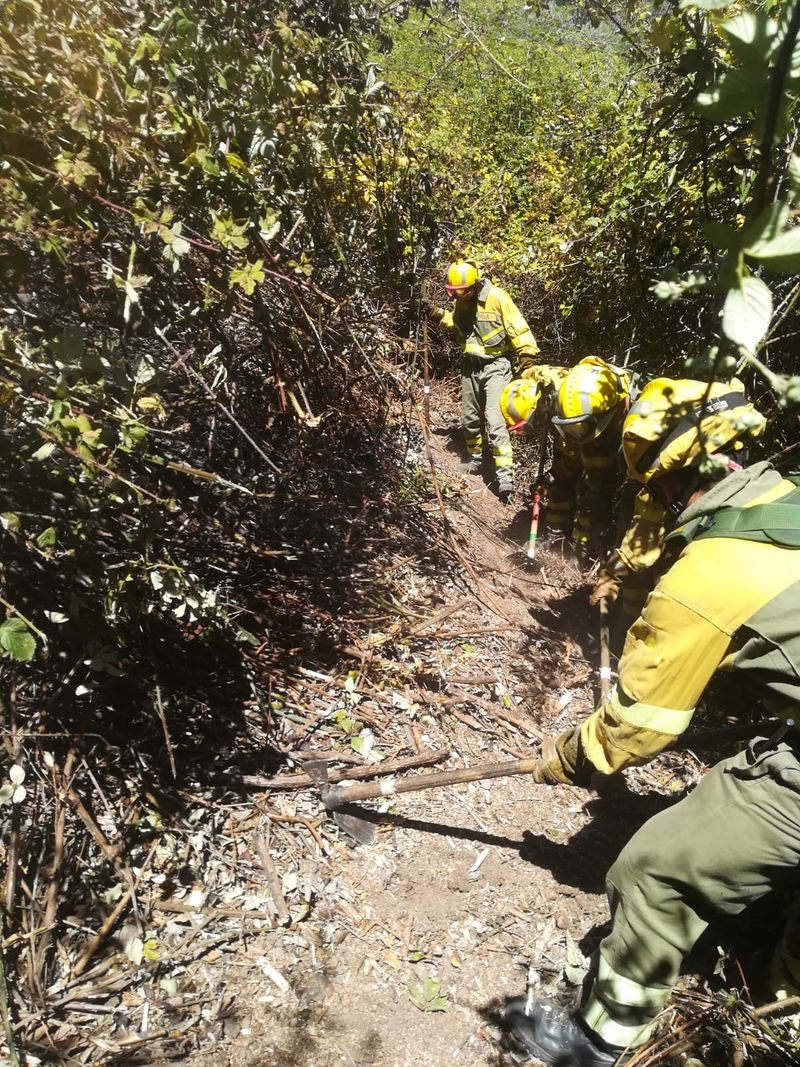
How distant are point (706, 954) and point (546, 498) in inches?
135

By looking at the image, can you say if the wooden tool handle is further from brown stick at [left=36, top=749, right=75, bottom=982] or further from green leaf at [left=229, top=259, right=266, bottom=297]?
green leaf at [left=229, top=259, right=266, bottom=297]

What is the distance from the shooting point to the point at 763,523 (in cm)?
212

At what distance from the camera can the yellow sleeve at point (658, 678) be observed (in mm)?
Result: 2178

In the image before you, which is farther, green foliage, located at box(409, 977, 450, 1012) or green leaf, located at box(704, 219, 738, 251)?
green foliage, located at box(409, 977, 450, 1012)

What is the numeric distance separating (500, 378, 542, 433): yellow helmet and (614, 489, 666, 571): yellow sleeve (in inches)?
53.4

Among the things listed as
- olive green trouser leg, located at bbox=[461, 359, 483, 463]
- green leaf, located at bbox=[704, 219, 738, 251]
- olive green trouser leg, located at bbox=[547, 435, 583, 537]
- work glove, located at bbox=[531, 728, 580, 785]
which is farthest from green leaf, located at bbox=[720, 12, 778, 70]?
olive green trouser leg, located at bbox=[461, 359, 483, 463]

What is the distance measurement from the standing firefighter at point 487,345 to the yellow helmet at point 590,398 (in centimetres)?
220

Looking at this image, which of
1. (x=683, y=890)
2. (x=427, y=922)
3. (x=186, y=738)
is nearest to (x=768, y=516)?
(x=683, y=890)

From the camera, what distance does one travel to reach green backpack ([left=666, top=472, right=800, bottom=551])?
6.79ft

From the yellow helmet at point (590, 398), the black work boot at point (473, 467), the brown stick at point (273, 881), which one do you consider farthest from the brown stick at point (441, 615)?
the black work boot at point (473, 467)

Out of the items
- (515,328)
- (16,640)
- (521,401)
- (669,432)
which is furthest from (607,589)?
(16,640)

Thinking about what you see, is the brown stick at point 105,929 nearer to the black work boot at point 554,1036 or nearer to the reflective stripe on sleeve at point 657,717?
the black work boot at point 554,1036

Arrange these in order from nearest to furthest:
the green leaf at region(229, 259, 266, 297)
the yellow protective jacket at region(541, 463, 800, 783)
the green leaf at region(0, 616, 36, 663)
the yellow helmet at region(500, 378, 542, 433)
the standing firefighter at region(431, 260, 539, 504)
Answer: the green leaf at region(0, 616, 36, 663) → the yellow protective jacket at region(541, 463, 800, 783) → the green leaf at region(229, 259, 266, 297) → the yellow helmet at region(500, 378, 542, 433) → the standing firefighter at region(431, 260, 539, 504)

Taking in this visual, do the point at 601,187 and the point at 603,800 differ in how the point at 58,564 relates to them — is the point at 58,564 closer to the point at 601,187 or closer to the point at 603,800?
the point at 603,800
